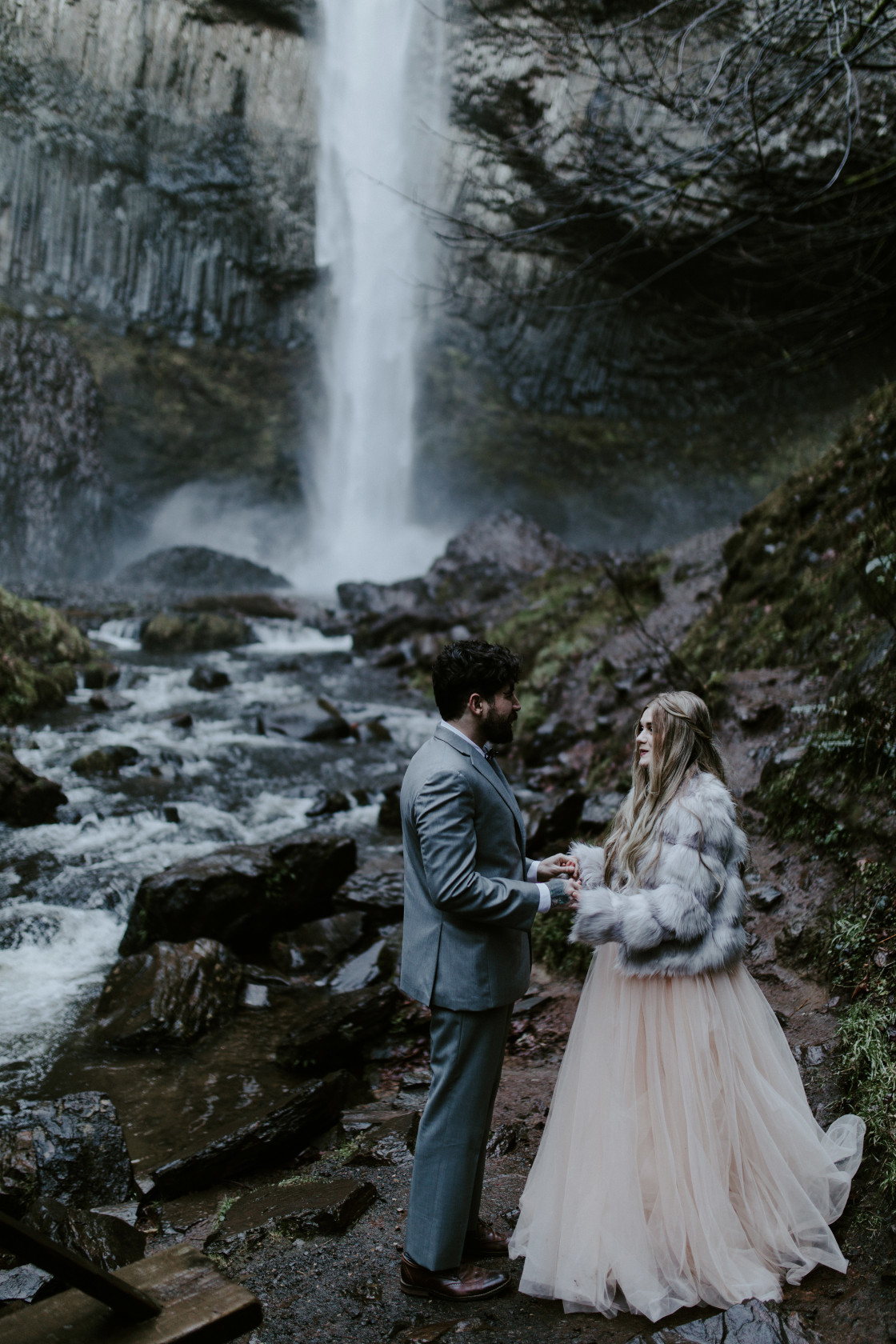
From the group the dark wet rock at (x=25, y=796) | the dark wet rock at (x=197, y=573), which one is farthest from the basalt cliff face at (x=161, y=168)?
the dark wet rock at (x=25, y=796)

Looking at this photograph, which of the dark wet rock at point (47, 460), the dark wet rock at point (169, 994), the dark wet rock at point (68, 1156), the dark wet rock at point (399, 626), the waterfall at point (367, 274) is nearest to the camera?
Result: the dark wet rock at point (68, 1156)

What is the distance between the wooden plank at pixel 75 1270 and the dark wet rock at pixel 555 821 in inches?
184

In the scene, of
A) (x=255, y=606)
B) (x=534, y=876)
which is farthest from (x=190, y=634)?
(x=534, y=876)

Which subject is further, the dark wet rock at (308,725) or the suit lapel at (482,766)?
the dark wet rock at (308,725)

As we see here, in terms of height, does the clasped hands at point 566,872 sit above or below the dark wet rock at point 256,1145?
above

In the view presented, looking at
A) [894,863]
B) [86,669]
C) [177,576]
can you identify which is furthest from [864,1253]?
[177,576]

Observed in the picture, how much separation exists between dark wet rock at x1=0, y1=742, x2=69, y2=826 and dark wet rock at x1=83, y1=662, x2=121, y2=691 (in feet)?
14.8

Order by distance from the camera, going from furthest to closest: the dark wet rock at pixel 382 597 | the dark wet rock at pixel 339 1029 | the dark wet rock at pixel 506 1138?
1. the dark wet rock at pixel 382 597
2. the dark wet rock at pixel 339 1029
3. the dark wet rock at pixel 506 1138

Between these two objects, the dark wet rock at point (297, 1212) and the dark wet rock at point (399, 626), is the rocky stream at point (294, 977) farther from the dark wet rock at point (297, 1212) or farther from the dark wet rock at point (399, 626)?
the dark wet rock at point (399, 626)

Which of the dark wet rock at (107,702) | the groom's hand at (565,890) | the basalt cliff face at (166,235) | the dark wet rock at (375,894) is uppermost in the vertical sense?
the basalt cliff face at (166,235)

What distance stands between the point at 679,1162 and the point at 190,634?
49.2 ft

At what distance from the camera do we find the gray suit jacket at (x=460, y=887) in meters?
2.57

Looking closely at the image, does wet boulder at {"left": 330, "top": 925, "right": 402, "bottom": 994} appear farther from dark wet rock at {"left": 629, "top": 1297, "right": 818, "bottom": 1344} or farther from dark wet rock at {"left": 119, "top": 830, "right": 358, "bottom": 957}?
dark wet rock at {"left": 629, "top": 1297, "right": 818, "bottom": 1344}

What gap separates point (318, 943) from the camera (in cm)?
612
